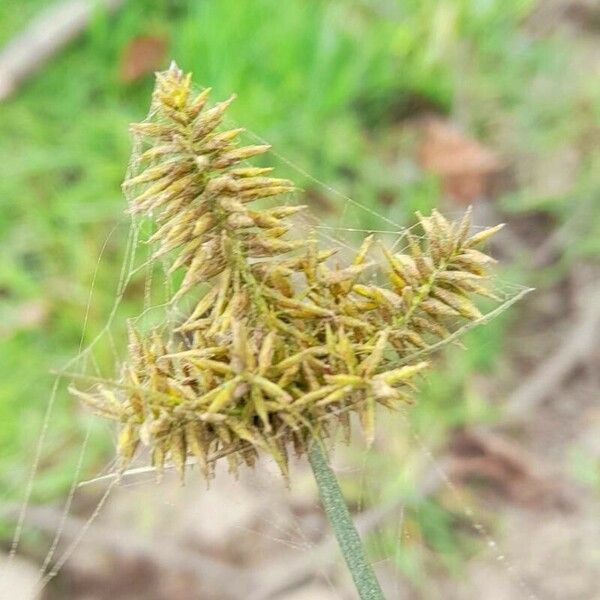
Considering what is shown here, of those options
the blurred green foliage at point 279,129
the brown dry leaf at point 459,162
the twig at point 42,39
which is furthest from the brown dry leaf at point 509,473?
the twig at point 42,39

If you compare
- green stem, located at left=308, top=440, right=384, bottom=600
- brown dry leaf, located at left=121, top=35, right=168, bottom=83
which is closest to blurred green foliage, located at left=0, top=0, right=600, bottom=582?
brown dry leaf, located at left=121, top=35, right=168, bottom=83

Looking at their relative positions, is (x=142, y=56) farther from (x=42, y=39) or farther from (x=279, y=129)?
(x=279, y=129)

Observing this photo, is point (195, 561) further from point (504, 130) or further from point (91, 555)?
point (504, 130)

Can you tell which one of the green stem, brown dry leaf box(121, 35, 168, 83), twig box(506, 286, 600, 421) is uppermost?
brown dry leaf box(121, 35, 168, 83)

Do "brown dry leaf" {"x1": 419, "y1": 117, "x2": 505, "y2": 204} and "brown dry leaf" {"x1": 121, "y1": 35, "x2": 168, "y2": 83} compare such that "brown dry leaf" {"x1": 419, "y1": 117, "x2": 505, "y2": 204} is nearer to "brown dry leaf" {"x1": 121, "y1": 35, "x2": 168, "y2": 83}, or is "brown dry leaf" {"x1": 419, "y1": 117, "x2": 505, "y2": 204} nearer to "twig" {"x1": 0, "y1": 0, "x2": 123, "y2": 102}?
"brown dry leaf" {"x1": 121, "y1": 35, "x2": 168, "y2": 83}

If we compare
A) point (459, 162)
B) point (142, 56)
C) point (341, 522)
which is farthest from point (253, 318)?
point (142, 56)
